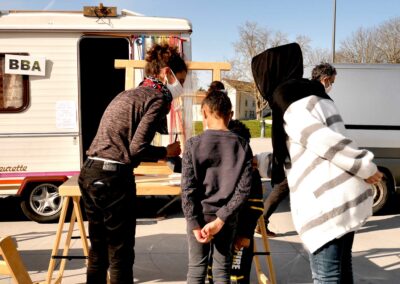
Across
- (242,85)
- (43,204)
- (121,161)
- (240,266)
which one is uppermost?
(242,85)

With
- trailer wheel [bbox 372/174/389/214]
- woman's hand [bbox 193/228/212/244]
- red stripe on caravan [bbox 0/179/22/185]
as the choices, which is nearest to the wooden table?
woman's hand [bbox 193/228/212/244]

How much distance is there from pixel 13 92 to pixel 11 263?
12.8 feet

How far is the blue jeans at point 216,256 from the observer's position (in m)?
2.53

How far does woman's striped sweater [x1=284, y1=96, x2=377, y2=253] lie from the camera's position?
1.97 metres

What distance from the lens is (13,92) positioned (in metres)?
5.59

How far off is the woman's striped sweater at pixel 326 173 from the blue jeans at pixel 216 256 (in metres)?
0.57

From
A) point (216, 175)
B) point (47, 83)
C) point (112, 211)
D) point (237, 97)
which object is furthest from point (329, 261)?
point (237, 97)

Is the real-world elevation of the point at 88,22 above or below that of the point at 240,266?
above

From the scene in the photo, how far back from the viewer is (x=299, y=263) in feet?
14.2

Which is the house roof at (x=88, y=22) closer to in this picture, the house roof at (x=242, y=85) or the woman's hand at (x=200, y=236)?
the woman's hand at (x=200, y=236)

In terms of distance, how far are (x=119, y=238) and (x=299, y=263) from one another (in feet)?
7.89

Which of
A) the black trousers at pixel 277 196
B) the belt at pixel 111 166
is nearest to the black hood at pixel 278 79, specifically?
the belt at pixel 111 166

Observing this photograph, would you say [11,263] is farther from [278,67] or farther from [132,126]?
[278,67]

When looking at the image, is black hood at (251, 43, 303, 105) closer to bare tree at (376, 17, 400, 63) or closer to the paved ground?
the paved ground
